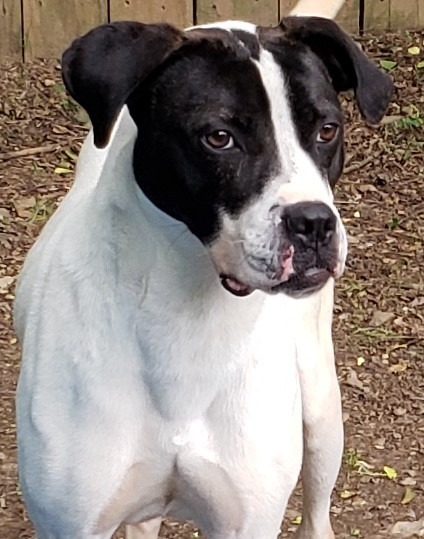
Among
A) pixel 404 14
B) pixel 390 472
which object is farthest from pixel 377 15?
pixel 390 472

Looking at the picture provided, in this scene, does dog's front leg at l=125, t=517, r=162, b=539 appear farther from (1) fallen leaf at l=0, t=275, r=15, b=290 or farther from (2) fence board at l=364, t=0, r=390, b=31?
(2) fence board at l=364, t=0, r=390, b=31

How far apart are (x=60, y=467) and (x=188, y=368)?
36cm

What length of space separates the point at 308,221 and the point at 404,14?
196 inches

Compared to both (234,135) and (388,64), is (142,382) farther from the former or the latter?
(388,64)

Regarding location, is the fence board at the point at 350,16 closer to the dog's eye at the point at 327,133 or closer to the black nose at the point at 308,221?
the dog's eye at the point at 327,133

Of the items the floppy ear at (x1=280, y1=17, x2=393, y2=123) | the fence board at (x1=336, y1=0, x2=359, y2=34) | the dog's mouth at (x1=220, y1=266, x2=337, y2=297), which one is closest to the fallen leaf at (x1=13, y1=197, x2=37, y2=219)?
the fence board at (x1=336, y1=0, x2=359, y2=34)

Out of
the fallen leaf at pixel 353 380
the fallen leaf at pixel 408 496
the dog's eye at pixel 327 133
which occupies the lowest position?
the fallen leaf at pixel 353 380

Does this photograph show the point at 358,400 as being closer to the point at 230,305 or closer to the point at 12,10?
the point at 230,305

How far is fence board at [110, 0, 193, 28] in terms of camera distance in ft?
24.4

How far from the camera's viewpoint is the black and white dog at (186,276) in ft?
9.99

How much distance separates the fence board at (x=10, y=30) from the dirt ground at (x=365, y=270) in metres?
0.07

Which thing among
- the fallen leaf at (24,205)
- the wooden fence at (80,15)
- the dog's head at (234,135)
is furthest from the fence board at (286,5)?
the dog's head at (234,135)

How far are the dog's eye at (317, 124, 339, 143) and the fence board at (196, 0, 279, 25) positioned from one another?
14.6 feet

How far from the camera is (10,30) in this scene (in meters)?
7.42
